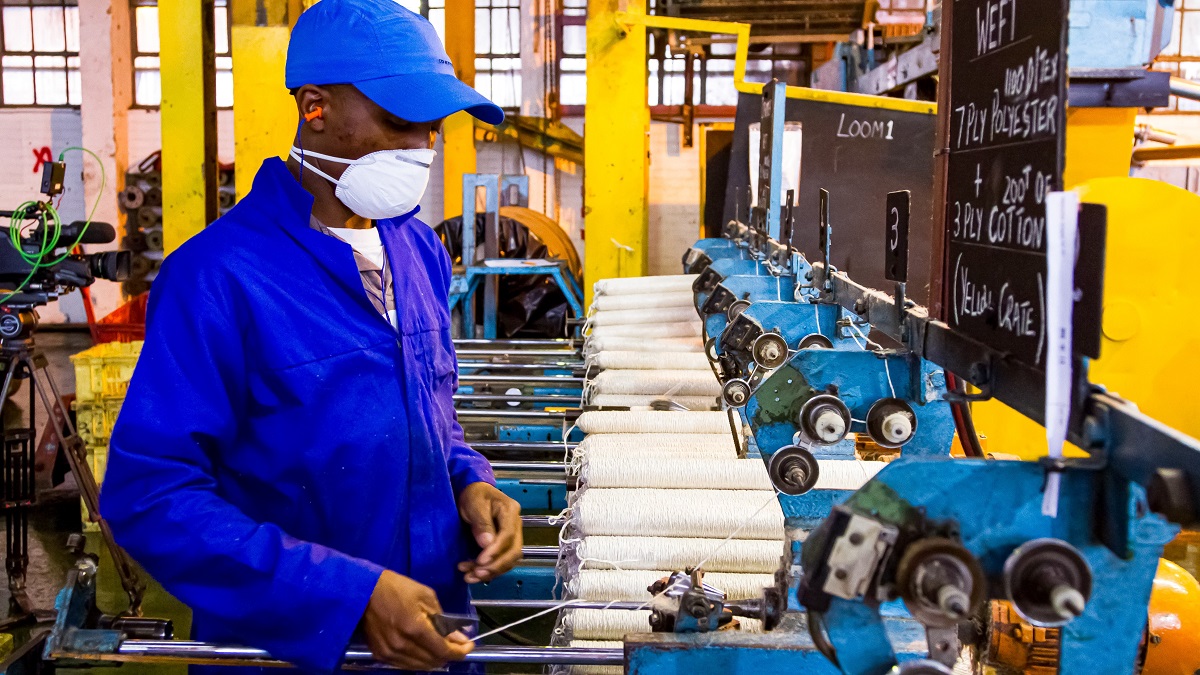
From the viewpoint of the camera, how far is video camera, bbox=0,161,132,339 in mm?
4559

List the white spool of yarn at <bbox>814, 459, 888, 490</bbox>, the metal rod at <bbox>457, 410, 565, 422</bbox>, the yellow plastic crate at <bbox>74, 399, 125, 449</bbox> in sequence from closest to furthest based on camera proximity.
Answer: the white spool of yarn at <bbox>814, 459, 888, 490</bbox> < the metal rod at <bbox>457, 410, 565, 422</bbox> < the yellow plastic crate at <bbox>74, 399, 125, 449</bbox>

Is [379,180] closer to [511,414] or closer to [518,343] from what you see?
[511,414]

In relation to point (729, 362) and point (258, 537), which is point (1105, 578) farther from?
point (729, 362)

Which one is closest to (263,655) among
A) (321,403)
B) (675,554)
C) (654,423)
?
(321,403)

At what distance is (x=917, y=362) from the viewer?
2049 millimetres

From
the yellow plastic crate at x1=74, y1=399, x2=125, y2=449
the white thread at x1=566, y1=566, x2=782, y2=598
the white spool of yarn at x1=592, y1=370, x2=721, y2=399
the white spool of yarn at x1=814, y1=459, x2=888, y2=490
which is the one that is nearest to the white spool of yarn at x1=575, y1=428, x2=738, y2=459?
the white spool of yarn at x1=814, y1=459, x2=888, y2=490

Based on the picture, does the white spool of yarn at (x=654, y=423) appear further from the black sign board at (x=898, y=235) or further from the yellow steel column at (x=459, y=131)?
the yellow steel column at (x=459, y=131)

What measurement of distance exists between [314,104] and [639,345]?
3518 mm

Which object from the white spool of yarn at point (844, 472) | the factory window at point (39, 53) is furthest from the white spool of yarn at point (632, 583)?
the factory window at point (39, 53)

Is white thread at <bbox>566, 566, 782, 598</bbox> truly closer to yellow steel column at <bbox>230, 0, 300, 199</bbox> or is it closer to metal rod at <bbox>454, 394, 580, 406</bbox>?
metal rod at <bbox>454, 394, 580, 406</bbox>

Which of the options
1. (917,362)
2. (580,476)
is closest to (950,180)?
(917,362)

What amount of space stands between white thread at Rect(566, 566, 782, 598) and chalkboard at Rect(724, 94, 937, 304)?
4497 mm

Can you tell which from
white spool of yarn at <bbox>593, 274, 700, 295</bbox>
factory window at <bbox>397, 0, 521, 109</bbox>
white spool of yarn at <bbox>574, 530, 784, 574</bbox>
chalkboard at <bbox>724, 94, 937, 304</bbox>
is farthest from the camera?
factory window at <bbox>397, 0, 521, 109</bbox>

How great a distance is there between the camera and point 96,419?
5.85 meters
